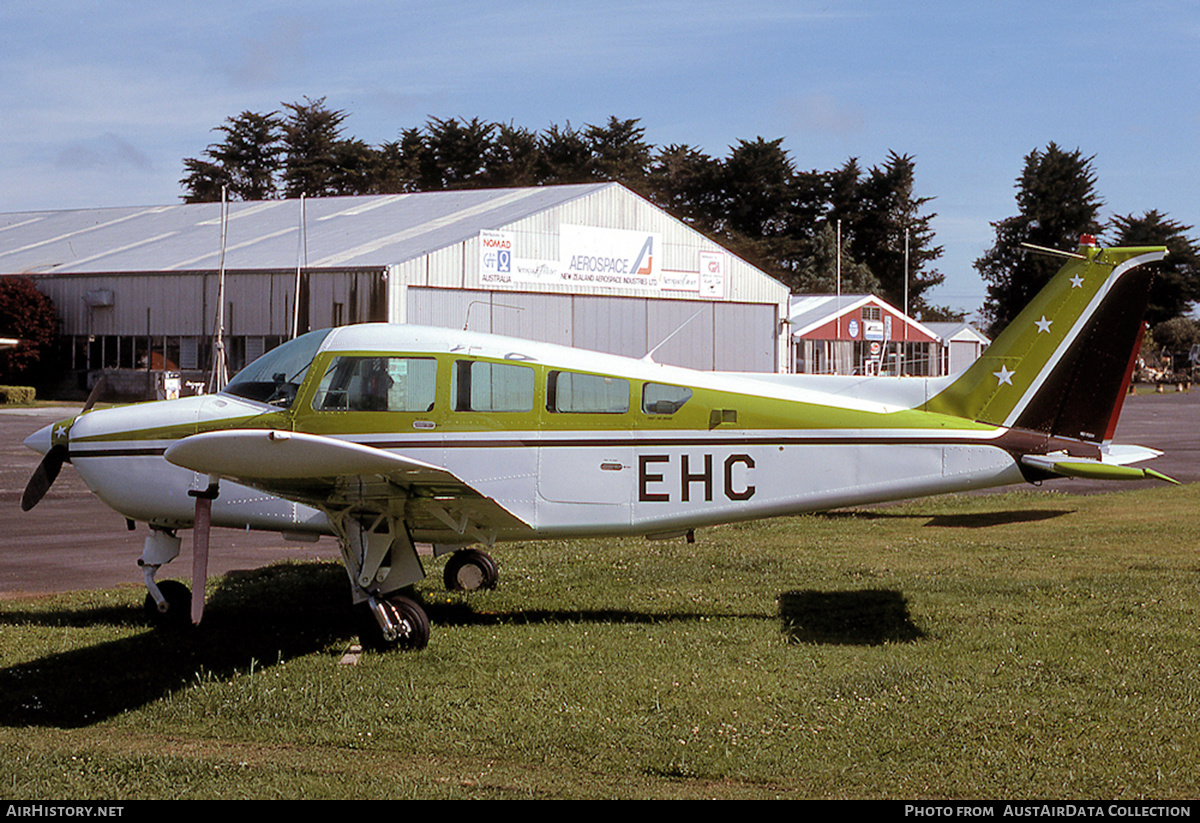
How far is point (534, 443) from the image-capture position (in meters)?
9.43

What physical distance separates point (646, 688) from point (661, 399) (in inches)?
102

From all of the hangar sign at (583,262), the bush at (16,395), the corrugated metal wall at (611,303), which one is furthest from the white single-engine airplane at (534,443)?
the bush at (16,395)

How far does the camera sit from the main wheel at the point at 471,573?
11516mm

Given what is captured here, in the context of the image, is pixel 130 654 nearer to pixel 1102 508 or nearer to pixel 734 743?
pixel 734 743

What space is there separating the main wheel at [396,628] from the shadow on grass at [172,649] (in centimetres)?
49

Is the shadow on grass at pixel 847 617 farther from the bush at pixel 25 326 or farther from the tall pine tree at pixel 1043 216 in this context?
the tall pine tree at pixel 1043 216

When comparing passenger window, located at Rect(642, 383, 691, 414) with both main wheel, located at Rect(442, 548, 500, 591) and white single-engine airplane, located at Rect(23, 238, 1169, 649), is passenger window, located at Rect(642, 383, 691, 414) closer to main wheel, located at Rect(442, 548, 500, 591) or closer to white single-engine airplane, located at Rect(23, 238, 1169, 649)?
white single-engine airplane, located at Rect(23, 238, 1169, 649)

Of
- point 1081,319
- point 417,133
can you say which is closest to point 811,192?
point 417,133

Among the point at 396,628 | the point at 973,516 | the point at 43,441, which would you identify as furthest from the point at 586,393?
the point at 973,516

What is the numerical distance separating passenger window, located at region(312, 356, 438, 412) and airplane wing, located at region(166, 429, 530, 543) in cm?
69

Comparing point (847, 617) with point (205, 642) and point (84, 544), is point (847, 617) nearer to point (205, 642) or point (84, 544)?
point (205, 642)

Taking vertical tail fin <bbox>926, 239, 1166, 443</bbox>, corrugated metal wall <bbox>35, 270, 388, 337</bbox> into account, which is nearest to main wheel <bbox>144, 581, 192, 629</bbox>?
vertical tail fin <bbox>926, 239, 1166, 443</bbox>

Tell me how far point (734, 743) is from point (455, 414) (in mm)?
3789

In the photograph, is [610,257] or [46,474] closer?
[46,474]
